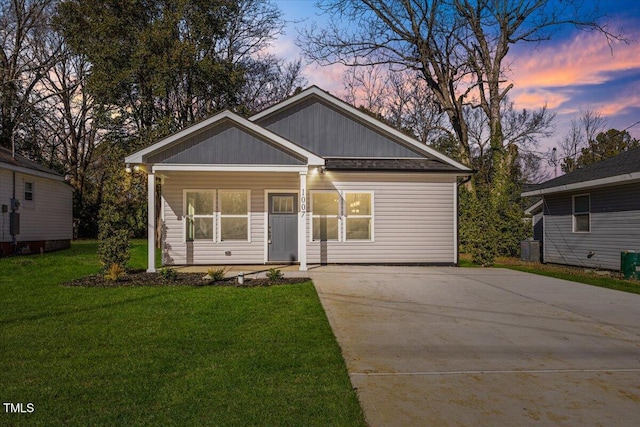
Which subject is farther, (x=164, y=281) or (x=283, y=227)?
(x=283, y=227)

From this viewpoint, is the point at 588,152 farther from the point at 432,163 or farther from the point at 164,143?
the point at 164,143

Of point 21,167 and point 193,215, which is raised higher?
point 21,167

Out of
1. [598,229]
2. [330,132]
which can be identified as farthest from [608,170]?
[330,132]

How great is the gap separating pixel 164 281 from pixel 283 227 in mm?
4485

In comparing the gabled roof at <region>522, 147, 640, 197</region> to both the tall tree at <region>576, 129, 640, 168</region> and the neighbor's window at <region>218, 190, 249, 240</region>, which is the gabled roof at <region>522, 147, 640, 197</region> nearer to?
the neighbor's window at <region>218, 190, 249, 240</region>

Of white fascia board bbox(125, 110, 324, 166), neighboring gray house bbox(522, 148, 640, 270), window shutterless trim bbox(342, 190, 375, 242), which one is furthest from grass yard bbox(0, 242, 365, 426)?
neighboring gray house bbox(522, 148, 640, 270)

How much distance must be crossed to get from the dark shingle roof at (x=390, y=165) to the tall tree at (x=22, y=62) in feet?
77.5

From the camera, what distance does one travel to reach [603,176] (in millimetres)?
14086

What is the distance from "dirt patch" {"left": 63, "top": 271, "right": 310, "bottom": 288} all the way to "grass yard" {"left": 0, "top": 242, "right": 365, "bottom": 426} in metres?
1.36

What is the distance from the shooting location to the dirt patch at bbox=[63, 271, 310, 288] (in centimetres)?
985

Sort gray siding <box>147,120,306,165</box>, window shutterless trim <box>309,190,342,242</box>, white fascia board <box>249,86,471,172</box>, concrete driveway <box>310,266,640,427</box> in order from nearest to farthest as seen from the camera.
→ concrete driveway <box>310,266,640,427</box>, gray siding <box>147,120,306,165</box>, window shutterless trim <box>309,190,342,242</box>, white fascia board <box>249,86,471,172</box>

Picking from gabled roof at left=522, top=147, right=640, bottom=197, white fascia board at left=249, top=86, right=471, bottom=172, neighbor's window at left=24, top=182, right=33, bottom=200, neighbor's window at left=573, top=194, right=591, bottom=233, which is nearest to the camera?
gabled roof at left=522, top=147, right=640, bottom=197

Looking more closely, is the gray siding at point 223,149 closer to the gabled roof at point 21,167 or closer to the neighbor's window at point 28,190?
the gabled roof at point 21,167

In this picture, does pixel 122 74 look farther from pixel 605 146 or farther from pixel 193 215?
pixel 605 146
